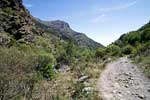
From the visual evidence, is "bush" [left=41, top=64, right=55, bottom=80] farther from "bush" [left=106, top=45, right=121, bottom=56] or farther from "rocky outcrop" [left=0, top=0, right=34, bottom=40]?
"rocky outcrop" [left=0, top=0, right=34, bottom=40]

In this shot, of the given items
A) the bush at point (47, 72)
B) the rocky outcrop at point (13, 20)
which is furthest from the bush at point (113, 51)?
the rocky outcrop at point (13, 20)

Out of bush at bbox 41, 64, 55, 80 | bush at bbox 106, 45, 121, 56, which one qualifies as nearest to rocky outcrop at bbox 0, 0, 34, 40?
bush at bbox 106, 45, 121, 56

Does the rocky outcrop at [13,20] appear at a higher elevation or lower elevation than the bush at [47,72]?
higher

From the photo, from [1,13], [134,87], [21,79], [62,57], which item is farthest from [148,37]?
[1,13]

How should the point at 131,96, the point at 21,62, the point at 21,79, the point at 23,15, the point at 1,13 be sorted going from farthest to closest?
1. the point at 23,15
2. the point at 1,13
3. the point at 21,62
4. the point at 131,96
5. the point at 21,79

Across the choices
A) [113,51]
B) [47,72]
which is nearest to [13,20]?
[113,51]

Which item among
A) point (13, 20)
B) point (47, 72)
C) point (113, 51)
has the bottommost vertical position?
point (47, 72)

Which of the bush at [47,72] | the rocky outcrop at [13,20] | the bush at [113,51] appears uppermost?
the rocky outcrop at [13,20]

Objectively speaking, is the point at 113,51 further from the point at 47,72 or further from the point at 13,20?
the point at 13,20

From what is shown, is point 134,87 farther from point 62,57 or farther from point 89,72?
point 62,57

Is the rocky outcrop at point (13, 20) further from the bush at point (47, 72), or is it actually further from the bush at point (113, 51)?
the bush at point (47, 72)

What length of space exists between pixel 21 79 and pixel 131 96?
5613 millimetres

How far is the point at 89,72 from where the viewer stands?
19.4m

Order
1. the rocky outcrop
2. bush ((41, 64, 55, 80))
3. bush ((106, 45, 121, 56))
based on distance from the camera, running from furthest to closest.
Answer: the rocky outcrop < bush ((106, 45, 121, 56)) < bush ((41, 64, 55, 80))
